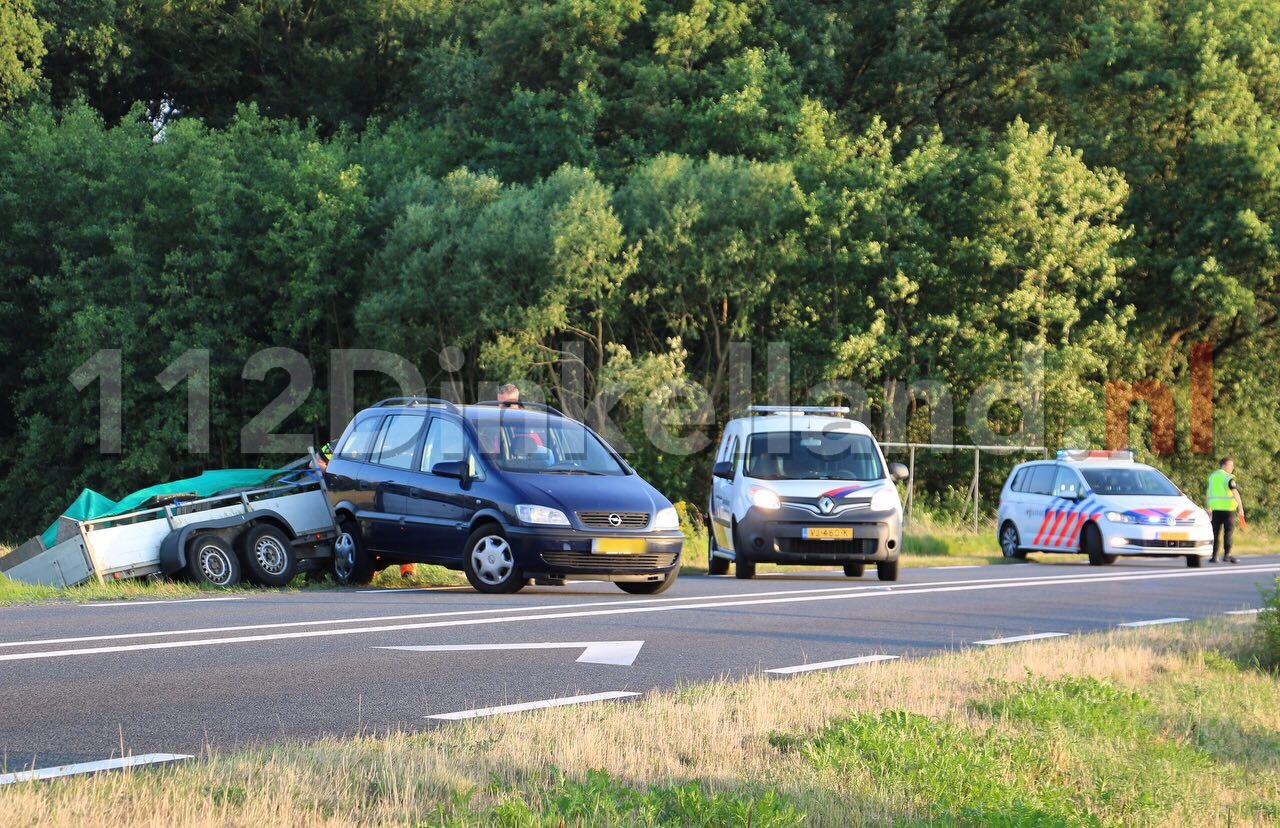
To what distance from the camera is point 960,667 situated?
1090 centimetres

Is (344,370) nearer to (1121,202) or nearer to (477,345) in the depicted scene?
(477,345)

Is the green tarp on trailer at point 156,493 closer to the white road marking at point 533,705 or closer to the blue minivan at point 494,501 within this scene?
the blue minivan at point 494,501

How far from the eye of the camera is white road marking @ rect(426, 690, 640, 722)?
8305mm

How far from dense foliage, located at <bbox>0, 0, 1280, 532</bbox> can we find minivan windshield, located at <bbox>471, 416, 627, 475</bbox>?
20.8 meters

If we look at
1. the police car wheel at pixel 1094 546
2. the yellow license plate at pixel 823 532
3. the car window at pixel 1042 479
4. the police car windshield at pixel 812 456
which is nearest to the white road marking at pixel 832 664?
the yellow license plate at pixel 823 532

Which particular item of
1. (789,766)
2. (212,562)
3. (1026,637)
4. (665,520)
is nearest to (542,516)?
(665,520)

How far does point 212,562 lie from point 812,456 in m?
7.53

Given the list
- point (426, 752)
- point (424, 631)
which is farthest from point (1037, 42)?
point (426, 752)

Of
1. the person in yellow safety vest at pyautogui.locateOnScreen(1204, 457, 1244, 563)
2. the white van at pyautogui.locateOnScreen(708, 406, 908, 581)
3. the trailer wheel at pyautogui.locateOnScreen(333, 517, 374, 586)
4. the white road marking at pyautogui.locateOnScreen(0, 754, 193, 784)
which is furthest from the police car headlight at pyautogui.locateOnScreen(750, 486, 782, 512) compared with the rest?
the white road marking at pyautogui.locateOnScreen(0, 754, 193, 784)

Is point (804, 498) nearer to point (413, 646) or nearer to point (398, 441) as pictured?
point (398, 441)

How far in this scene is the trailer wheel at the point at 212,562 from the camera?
657 inches

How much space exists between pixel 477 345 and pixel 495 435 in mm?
23885

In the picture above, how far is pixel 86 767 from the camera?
21.5ft

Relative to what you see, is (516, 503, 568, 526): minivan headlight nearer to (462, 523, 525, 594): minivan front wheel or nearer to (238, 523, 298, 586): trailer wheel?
(462, 523, 525, 594): minivan front wheel
